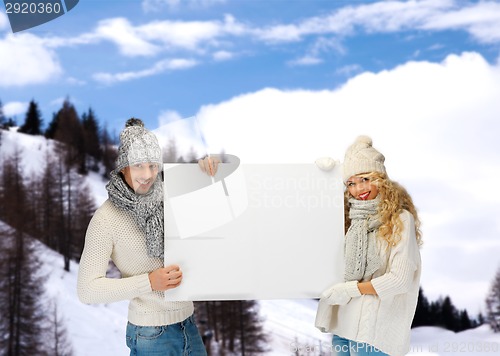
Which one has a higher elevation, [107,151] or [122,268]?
[107,151]

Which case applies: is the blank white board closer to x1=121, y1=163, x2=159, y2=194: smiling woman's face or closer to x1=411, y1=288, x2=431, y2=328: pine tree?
x1=121, y1=163, x2=159, y2=194: smiling woman's face

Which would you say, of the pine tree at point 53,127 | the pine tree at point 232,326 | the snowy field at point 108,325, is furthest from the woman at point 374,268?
the pine tree at point 53,127

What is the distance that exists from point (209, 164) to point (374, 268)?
766 millimetres

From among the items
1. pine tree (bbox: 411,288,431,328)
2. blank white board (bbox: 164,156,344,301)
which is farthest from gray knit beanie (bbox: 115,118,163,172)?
pine tree (bbox: 411,288,431,328)

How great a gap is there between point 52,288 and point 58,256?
0.52 metres

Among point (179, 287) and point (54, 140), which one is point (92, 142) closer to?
point (54, 140)

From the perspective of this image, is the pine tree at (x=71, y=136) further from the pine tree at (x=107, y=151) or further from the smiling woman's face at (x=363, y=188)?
the smiling woman's face at (x=363, y=188)

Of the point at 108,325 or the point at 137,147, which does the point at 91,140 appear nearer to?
the point at 108,325

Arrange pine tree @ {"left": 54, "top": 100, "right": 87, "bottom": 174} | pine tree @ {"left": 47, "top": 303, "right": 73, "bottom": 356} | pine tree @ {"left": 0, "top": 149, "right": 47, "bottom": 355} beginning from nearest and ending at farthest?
pine tree @ {"left": 0, "top": 149, "right": 47, "bottom": 355}, pine tree @ {"left": 47, "top": 303, "right": 73, "bottom": 356}, pine tree @ {"left": 54, "top": 100, "right": 87, "bottom": 174}

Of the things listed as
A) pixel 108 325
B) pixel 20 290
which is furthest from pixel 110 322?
pixel 20 290

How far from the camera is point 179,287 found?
2750 millimetres

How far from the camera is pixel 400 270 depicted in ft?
8.70

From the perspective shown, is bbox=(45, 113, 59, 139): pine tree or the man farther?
bbox=(45, 113, 59, 139): pine tree

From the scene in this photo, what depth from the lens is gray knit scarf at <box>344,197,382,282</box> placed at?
2.74 metres
